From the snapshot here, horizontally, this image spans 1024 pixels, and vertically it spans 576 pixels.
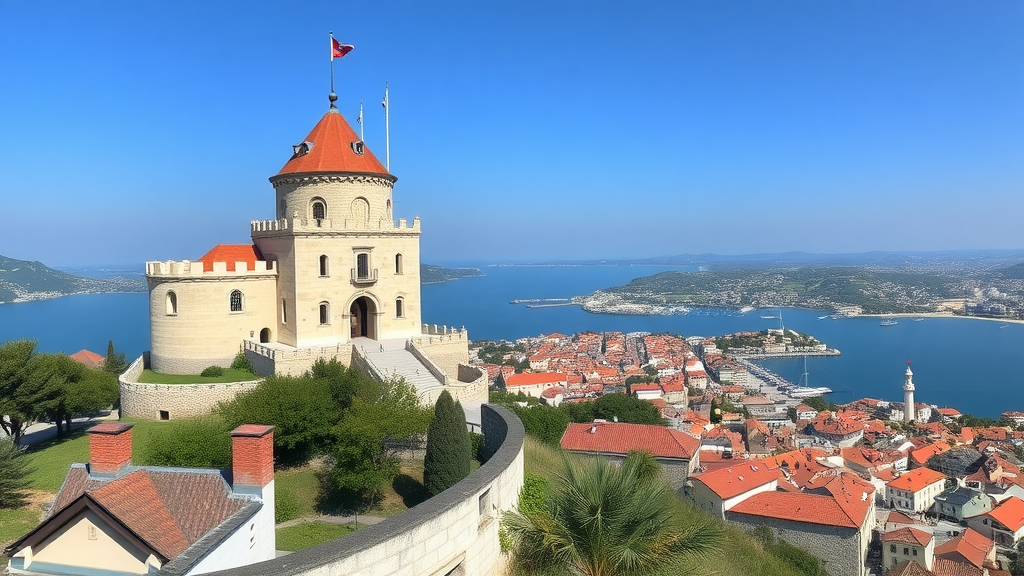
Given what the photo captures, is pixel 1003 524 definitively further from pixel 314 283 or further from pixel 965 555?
pixel 314 283

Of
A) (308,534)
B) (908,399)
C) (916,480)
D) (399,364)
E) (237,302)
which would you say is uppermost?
(237,302)

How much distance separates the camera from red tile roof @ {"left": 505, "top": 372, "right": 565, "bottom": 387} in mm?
80006

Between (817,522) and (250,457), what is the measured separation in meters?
28.2

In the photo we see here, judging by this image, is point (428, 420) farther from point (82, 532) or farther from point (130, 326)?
point (130, 326)

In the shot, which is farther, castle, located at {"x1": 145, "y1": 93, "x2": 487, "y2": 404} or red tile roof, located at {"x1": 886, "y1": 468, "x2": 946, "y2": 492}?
red tile roof, located at {"x1": 886, "y1": 468, "x2": 946, "y2": 492}

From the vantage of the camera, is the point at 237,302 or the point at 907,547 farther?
the point at 907,547

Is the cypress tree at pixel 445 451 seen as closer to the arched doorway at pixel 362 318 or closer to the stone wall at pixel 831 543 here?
the arched doorway at pixel 362 318

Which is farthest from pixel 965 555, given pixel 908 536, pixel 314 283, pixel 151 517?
pixel 151 517

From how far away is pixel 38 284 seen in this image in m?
169

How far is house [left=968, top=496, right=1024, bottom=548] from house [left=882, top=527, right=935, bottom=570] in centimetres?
848

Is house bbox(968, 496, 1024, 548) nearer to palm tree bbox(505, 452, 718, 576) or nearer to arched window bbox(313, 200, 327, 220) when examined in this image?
arched window bbox(313, 200, 327, 220)

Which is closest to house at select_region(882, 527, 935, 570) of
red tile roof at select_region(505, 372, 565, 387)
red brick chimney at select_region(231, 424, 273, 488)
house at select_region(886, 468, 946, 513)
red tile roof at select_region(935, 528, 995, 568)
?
red tile roof at select_region(935, 528, 995, 568)

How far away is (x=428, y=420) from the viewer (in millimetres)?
14844

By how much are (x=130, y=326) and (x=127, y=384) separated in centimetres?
10179
